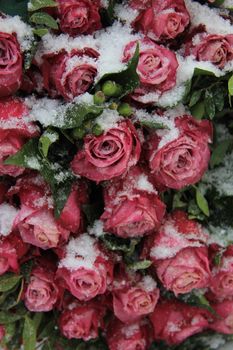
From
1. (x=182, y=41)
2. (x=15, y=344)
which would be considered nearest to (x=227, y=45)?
(x=182, y=41)

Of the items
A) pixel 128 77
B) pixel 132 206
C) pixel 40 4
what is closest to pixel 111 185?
pixel 132 206

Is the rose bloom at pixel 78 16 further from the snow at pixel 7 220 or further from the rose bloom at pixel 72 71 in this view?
the snow at pixel 7 220

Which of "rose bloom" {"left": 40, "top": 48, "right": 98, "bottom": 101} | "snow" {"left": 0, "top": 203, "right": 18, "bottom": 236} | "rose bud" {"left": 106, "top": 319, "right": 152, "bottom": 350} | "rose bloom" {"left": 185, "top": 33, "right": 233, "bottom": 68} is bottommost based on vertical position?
"rose bud" {"left": 106, "top": 319, "right": 152, "bottom": 350}

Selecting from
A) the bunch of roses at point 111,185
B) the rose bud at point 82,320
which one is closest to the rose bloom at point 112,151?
the bunch of roses at point 111,185

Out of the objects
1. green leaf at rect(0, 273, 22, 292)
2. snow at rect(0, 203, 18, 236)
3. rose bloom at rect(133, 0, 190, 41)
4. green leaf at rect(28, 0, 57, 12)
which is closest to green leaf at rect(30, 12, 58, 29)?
green leaf at rect(28, 0, 57, 12)

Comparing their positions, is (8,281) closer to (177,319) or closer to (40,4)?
(177,319)

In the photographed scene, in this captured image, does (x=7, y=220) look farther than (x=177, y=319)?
No

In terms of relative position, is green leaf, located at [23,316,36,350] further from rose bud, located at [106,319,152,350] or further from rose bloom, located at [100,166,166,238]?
rose bloom, located at [100,166,166,238]
